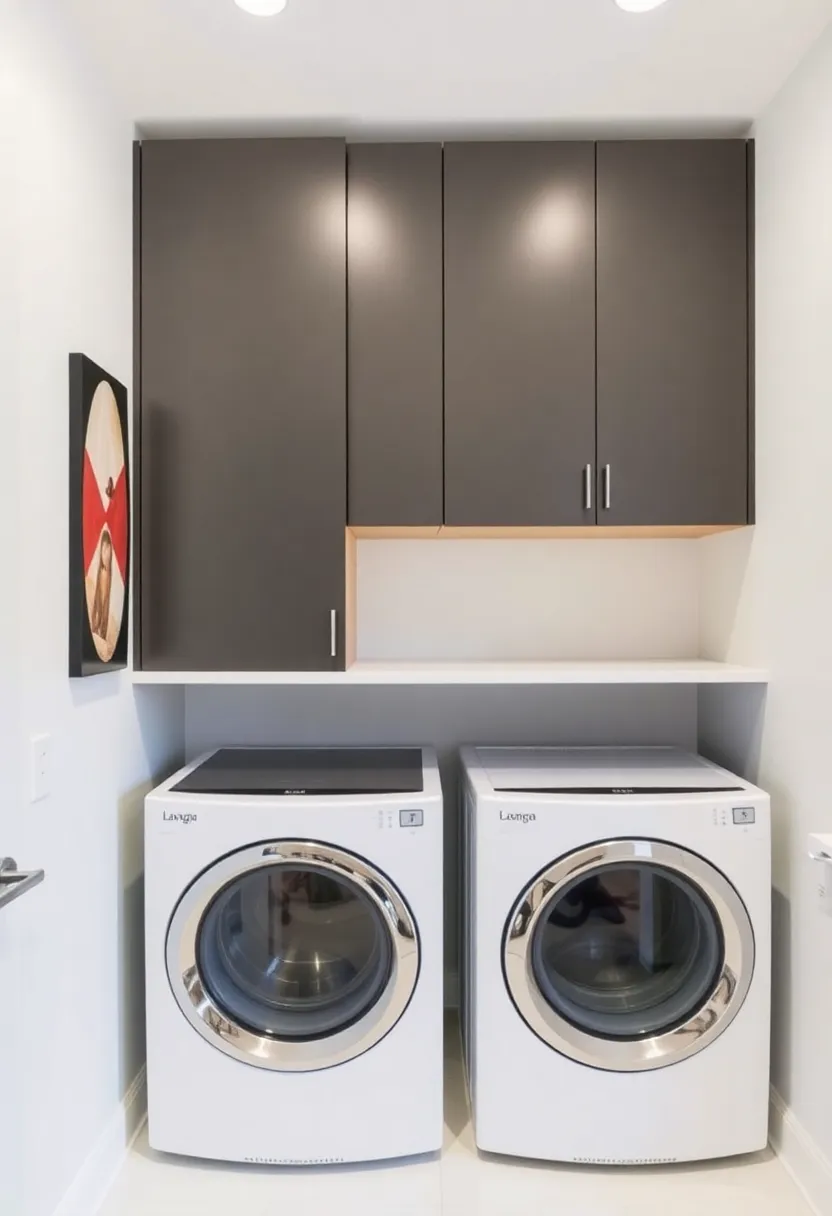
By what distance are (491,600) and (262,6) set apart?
1579mm

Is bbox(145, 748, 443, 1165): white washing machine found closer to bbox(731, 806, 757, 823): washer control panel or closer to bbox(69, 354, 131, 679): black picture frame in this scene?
bbox(69, 354, 131, 679): black picture frame

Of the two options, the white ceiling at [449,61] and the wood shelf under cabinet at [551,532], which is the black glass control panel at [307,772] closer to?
the wood shelf under cabinet at [551,532]

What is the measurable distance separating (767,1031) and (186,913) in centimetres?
141

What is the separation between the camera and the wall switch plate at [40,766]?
1.34m

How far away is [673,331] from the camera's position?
1904 millimetres

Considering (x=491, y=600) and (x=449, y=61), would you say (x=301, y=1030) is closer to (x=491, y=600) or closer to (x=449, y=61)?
(x=491, y=600)

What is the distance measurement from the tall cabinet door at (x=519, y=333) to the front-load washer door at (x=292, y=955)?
988 millimetres

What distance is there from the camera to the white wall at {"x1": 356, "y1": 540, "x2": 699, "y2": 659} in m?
2.29

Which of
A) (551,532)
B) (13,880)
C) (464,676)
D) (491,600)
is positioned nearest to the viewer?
(13,880)

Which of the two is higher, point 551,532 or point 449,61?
point 449,61

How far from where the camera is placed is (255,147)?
1854 mm

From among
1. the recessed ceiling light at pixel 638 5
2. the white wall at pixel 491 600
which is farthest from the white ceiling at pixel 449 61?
the white wall at pixel 491 600

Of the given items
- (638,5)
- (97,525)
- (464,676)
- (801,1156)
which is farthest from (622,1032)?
(638,5)

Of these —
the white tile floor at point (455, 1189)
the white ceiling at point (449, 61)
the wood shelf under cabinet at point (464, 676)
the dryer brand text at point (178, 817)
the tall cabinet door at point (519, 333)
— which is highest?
the white ceiling at point (449, 61)
